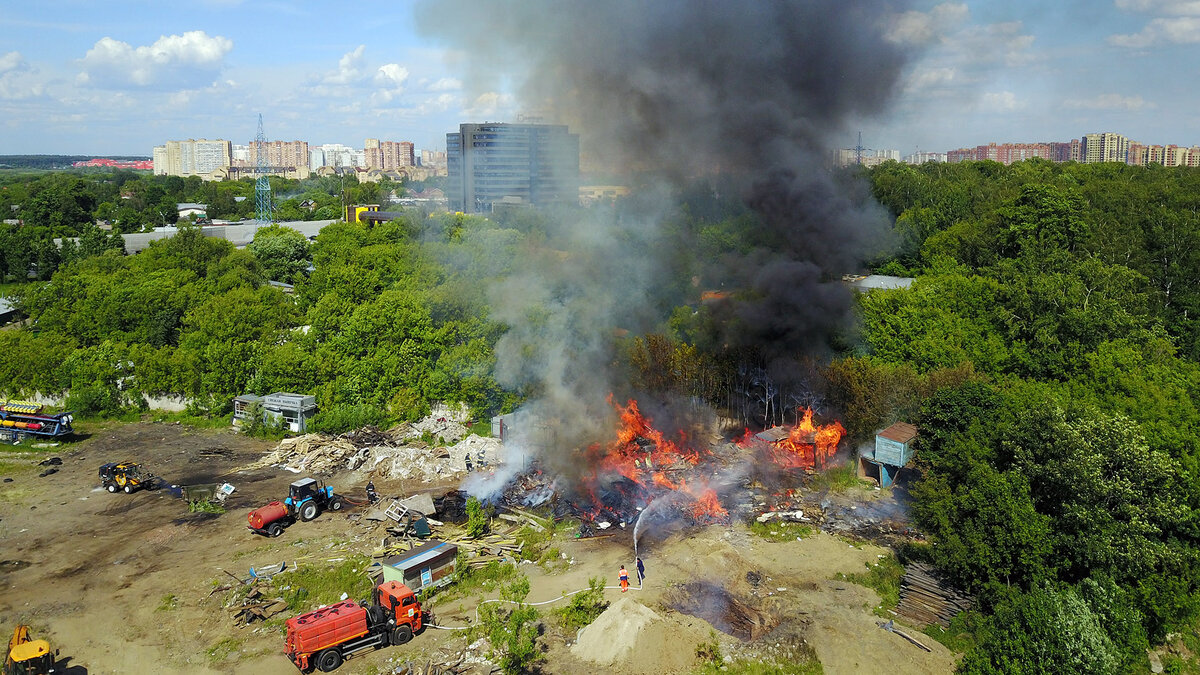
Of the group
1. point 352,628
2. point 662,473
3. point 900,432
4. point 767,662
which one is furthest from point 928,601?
point 352,628

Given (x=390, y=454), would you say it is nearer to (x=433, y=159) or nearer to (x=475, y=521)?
(x=475, y=521)

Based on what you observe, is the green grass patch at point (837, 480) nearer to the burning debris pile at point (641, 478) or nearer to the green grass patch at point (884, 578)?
the burning debris pile at point (641, 478)

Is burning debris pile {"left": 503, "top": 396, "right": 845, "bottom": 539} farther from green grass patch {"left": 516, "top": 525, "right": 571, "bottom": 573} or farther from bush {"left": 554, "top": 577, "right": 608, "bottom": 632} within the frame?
bush {"left": 554, "top": 577, "right": 608, "bottom": 632}

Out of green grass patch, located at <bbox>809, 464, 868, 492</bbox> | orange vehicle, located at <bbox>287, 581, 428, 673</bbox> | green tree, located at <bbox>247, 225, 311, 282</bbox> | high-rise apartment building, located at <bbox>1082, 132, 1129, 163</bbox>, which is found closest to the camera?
orange vehicle, located at <bbox>287, 581, 428, 673</bbox>

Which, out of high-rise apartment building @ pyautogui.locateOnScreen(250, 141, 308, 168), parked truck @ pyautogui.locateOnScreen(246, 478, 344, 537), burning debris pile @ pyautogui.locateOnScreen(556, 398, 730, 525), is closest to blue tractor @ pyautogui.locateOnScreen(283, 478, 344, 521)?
parked truck @ pyautogui.locateOnScreen(246, 478, 344, 537)

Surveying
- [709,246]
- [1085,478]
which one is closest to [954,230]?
[709,246]
